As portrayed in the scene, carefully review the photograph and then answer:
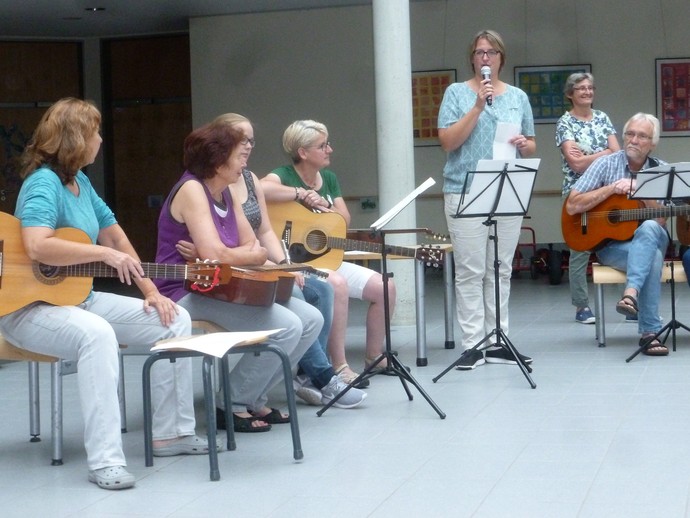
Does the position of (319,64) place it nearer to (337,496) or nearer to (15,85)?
(15,85)

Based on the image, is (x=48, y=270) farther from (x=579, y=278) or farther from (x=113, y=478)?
(x=579, y=278)

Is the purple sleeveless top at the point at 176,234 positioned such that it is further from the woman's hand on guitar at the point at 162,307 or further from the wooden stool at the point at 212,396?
the wooden stool at the point at 212,396

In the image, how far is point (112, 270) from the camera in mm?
3768

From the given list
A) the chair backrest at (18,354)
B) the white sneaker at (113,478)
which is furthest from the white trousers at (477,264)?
the white sneaker at (113,478)

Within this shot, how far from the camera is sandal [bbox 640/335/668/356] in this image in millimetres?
5730

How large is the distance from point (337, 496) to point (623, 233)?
3.14m

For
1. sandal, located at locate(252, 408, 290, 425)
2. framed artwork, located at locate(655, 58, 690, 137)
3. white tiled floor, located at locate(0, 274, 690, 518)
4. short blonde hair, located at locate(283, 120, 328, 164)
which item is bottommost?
white tiled floor, located at locate(0, 274, 690, 518)

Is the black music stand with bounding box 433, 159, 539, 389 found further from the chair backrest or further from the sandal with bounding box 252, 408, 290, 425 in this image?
the chair backrest

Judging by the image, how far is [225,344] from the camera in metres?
3.52

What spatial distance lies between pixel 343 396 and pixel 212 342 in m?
1.23

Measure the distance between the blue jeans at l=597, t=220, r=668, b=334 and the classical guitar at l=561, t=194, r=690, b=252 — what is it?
58 mm

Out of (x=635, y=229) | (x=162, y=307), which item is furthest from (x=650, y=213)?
(x=162, y=307)

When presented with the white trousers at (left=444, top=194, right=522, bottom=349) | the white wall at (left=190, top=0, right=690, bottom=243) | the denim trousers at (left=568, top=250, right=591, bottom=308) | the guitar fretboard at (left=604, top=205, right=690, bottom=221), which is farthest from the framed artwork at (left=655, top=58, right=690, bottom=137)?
the white trousers at (left=444, top=194, right=522, bottom=349)

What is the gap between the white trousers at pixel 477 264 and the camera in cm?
558
